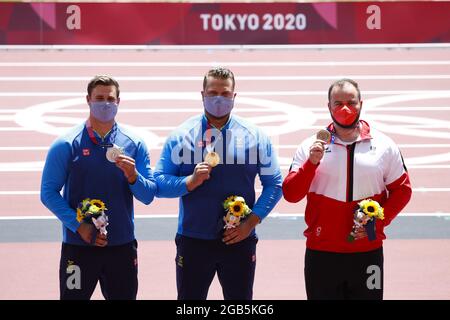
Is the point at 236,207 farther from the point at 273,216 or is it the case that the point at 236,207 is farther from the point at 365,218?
the point at 273,216

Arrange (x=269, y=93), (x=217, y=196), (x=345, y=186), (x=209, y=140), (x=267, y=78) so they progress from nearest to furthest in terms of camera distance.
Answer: (x=345, y=186) → (x=217, y=196) → (x=209, y=140) → (x=269, y=93) → (x=267, y=78)

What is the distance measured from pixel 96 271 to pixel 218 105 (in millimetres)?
1380

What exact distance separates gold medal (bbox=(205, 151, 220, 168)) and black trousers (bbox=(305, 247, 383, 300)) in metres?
0.90

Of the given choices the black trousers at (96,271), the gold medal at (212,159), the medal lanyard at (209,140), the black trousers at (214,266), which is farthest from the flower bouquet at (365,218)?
the black trousers at (96,271)

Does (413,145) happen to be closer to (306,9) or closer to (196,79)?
(196,79)

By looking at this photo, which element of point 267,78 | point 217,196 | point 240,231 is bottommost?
point 240,231

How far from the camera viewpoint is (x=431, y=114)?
1711 cm

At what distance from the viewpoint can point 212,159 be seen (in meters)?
6.01

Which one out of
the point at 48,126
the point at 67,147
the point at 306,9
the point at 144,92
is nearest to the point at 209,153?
the point at 67,147

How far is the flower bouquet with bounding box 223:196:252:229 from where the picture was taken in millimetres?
6016

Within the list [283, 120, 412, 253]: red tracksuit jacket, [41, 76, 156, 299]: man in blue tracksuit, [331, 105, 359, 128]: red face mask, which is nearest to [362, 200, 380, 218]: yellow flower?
[283, 120, 412, 253]: red tracksuit jacket

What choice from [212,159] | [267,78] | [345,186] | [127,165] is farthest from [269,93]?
[127,165]

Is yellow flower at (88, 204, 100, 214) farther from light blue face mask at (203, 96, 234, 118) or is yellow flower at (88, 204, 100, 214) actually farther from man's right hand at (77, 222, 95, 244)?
light blue face mask at (203, 96, 234, 118)
